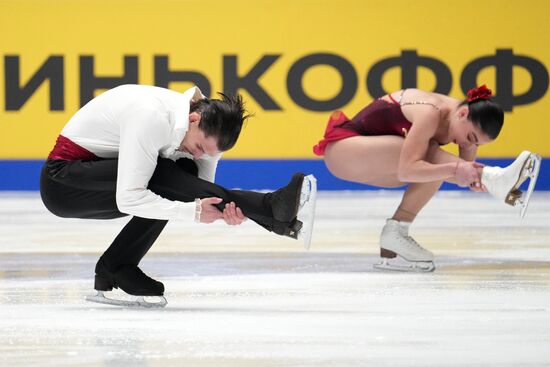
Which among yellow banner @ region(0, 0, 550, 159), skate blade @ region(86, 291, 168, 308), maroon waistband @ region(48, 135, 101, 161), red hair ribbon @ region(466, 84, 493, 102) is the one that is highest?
yellow banner @ region(0, 0, 550, 159)

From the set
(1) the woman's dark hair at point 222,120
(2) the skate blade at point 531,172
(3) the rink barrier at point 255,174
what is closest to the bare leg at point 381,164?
(2) the skate blade at point 531,172

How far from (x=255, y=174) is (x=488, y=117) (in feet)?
13.6

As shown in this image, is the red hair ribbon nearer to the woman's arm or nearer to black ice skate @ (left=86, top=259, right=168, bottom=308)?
the woman's arm

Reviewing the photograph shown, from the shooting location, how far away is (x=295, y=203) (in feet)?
8.47

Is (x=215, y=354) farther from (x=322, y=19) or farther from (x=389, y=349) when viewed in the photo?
(x=322, y=19)

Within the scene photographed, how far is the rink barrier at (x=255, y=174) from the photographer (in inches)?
287

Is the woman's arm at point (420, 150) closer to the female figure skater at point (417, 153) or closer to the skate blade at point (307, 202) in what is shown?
the female figure skater at point (417, 153)

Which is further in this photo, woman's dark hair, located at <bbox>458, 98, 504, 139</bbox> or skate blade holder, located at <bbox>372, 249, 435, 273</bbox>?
skate blade holder, located at <bbox>372, 249, 435, 273</bbox>

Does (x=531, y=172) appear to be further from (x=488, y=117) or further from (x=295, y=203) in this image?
(x=295, y=203)

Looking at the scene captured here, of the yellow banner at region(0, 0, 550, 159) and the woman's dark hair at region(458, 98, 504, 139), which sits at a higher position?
the yellow banner at region(0, 0, 550, 159)

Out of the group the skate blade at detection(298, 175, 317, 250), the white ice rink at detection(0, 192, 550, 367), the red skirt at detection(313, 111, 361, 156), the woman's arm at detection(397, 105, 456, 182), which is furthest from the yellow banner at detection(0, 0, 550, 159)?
the skate blade at detection(298, 175, 317, 250)

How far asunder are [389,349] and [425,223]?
2882mm

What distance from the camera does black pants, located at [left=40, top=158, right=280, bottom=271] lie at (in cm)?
259

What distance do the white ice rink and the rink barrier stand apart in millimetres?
2369
